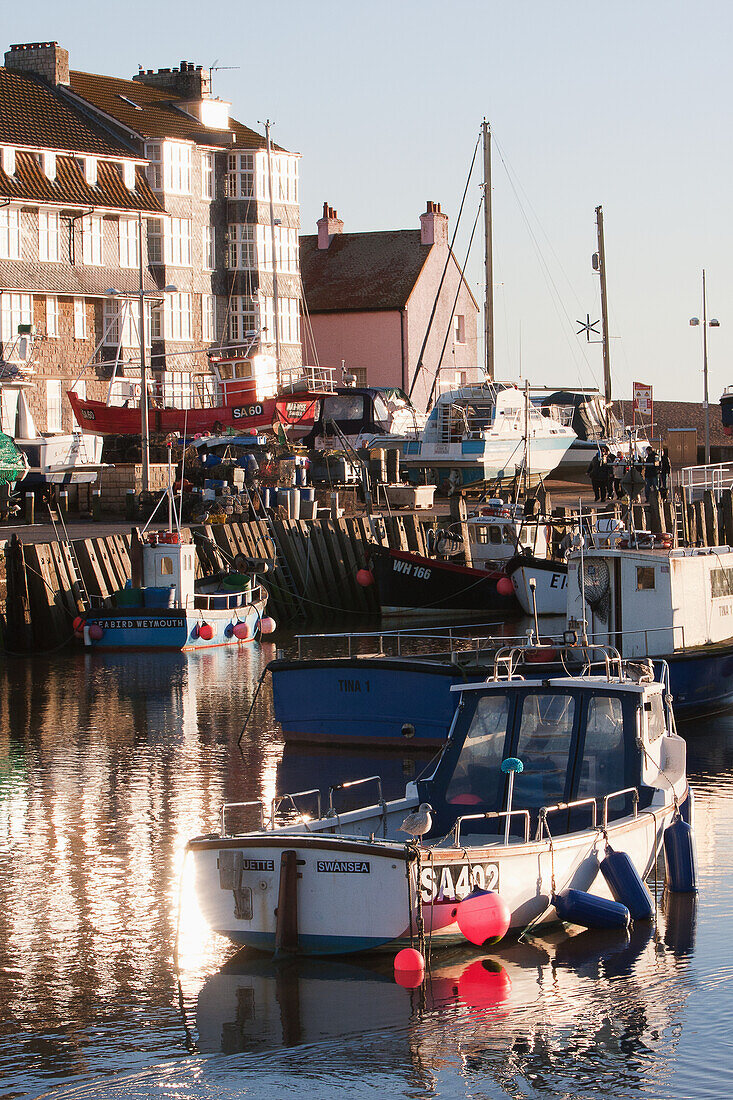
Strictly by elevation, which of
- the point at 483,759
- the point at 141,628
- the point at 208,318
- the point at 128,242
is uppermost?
the point at 128,242

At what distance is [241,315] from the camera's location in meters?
70.2

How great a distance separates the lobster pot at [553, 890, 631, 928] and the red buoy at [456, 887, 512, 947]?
0.74 meters

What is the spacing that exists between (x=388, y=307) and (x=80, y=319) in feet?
67.1

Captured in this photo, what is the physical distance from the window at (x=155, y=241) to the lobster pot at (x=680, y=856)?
178 feet

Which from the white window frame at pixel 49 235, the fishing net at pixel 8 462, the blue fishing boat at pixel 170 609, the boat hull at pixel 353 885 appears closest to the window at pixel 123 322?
the white window frame at pixel 49 235

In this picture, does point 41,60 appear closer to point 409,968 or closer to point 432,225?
point 432,225

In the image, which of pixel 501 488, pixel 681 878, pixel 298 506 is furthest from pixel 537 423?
pixel 681 878

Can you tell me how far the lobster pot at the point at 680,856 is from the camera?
48.1ft

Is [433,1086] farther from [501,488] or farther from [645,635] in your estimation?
[501,488]

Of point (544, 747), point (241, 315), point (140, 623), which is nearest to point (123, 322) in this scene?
point (241, 315)

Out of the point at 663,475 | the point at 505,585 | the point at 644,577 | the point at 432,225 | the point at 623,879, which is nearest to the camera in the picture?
the point at 623,879

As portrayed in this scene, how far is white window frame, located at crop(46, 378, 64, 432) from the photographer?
58406 mm

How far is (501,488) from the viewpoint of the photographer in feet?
177

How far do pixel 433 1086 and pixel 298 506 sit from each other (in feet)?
105
